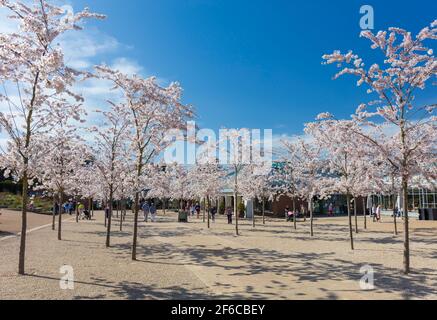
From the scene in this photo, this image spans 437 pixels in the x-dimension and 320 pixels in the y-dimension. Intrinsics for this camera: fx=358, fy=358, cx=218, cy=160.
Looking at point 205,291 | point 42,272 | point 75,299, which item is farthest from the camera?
point 42,272

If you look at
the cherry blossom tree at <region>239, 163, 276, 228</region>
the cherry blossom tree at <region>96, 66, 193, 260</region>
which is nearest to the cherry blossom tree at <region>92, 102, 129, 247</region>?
the cherry blossom tree at <region>96, 66, 193, 260</region>

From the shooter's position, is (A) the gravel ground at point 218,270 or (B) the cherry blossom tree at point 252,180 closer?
(A) the gravel ground at point 218,270

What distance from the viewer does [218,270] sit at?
10.2 m

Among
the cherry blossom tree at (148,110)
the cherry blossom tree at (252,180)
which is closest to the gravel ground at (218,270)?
the cherry blossom tree at (148,110)

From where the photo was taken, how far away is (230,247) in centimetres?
1505

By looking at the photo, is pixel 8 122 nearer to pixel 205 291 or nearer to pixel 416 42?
pixel 205 291

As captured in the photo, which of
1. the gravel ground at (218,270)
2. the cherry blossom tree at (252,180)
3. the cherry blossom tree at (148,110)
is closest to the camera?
the gravel ground at (218,270)

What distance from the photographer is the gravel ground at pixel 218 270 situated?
770 centimetres

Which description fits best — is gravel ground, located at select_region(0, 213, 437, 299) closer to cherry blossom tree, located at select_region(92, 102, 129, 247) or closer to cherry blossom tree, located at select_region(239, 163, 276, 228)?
cherry blossom tree, located at select_region(92, 102, 129, 247)

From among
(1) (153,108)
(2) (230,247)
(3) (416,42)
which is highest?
(3) (416,42)

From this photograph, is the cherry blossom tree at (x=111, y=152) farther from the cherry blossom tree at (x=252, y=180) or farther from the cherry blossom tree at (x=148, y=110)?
the cherry blossom tree at (x=252, y=180)

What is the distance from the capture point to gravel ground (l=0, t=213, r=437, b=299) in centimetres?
770
